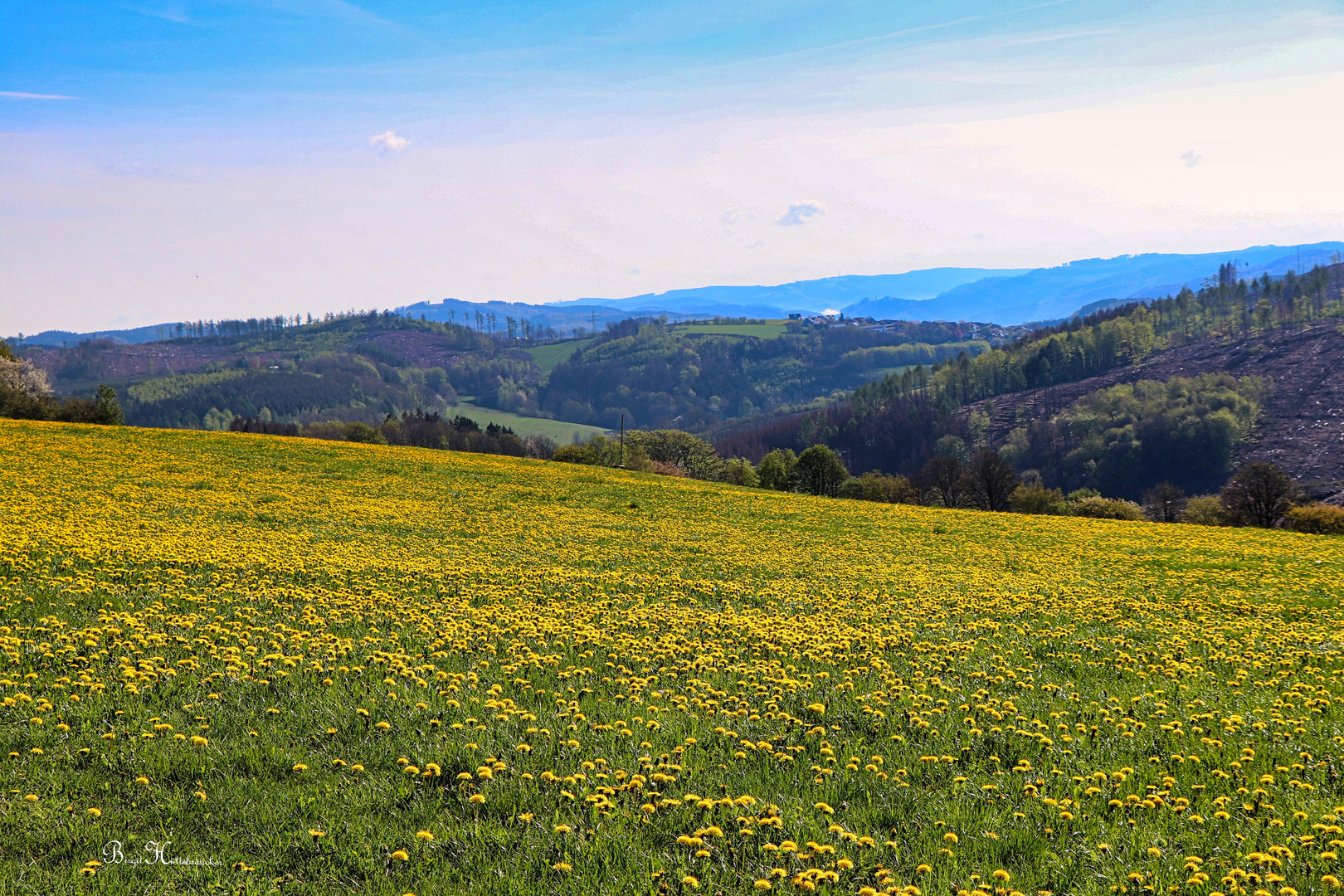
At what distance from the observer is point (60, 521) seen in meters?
20.7

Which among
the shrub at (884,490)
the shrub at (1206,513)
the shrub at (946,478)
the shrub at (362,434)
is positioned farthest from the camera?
the shrub at (362,434)

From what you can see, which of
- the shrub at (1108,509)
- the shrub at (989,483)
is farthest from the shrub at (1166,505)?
the shrub at (989,483)

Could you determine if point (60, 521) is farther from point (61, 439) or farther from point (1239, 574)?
point (1239, 574)

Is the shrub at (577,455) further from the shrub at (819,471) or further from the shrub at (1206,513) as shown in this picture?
the shrub at (1206,513)

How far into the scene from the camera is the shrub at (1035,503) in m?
84.3

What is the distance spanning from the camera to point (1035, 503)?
84250mm

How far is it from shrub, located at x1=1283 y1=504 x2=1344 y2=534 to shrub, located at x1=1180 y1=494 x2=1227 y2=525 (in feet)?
35.6

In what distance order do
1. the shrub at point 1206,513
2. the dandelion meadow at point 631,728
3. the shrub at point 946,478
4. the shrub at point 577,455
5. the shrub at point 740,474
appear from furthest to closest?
1. the shrub at point 740,474
2. the shrub at point 577,455
3. the shrub at point 946,478
4. the shrub at point 1206,513
5. the dandelion meadow at point 631,728

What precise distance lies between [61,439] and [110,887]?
45.5m

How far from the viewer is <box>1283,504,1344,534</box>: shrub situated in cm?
5166

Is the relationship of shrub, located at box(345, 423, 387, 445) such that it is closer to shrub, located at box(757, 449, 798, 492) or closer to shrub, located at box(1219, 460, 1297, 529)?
shrub, located at box(757, 449, 798, 492)

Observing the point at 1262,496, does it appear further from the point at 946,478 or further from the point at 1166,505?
the point at 946,478

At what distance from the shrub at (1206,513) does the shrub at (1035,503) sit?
38.8ft

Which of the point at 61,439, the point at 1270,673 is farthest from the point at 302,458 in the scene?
the point at 1270,673
